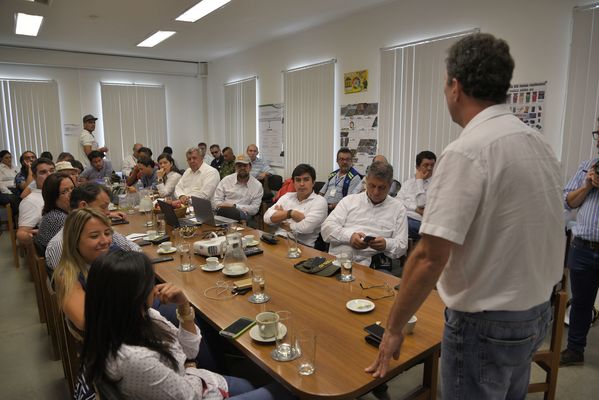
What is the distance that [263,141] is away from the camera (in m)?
7.81

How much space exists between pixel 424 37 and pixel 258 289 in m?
4.08

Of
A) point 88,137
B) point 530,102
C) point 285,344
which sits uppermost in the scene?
point 530,102

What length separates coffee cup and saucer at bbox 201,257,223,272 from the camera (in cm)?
234

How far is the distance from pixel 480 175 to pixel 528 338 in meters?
0.51

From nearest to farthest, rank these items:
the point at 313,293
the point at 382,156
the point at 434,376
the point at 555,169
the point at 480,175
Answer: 1. the point at 480,175
2. the point at 555,169
3. the point at 434,376
4. the point at 313,293
5. the point at 382,156

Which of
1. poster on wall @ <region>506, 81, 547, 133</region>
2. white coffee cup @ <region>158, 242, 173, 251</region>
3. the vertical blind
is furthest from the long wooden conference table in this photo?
the vertical blind

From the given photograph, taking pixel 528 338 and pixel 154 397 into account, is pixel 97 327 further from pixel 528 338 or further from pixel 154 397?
pixel 528 338

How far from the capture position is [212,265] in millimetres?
2361

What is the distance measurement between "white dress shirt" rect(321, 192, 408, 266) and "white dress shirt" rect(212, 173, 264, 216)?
75.6 inches

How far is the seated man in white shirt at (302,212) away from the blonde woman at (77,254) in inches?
62.8

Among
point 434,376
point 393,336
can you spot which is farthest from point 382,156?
point 393,336

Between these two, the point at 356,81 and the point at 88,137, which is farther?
the point at 88,137

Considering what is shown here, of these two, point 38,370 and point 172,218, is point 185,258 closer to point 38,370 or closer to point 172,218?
point 172,218

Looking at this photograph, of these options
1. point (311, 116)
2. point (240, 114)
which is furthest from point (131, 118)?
point (311, 116)
